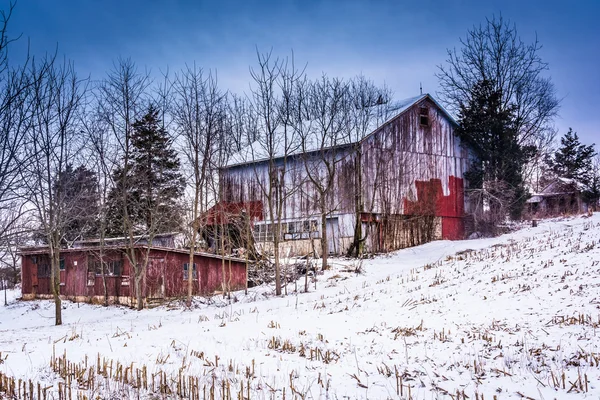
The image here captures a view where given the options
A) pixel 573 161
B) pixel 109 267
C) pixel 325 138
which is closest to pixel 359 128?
pixel 325 138

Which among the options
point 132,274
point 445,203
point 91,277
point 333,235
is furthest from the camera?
point 445,203

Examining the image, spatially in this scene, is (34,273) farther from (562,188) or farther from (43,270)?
(562,188)

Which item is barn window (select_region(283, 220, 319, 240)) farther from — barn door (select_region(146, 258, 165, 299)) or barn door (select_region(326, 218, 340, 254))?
barn door (select_region(146, 258, 165, 299))

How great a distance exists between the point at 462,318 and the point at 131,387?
6.36 m

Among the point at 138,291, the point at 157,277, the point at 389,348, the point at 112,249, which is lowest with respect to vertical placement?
the point at 138,291

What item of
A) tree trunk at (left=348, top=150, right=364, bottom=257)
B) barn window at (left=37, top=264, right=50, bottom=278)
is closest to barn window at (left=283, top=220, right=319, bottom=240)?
tree trunk at (left=348, top=150, right=364, bottom=257)

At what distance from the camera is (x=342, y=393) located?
676 cm

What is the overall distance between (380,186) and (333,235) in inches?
157

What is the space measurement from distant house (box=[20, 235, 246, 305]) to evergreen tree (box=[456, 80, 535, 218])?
16.8m

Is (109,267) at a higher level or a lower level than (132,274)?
higher

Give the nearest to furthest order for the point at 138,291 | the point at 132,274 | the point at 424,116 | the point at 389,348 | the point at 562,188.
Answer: the point at 389,348
the point at 138,291
the point at 132,274
the point at 424,116
the point at 562,188

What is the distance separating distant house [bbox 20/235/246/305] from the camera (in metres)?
23.7

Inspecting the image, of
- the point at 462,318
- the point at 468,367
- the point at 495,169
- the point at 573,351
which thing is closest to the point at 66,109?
the point at 462,318

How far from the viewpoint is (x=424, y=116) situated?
3288cm
